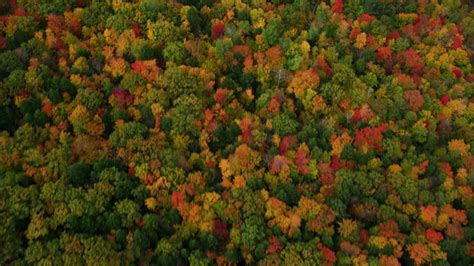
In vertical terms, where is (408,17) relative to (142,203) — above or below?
above

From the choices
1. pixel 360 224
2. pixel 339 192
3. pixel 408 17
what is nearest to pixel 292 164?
pixel 339 192

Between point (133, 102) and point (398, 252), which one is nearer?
point (398, 252)

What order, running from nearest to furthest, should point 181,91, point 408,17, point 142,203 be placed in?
point 142,203
point 181,91
point 408,17

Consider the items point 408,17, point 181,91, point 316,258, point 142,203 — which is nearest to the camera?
point 316,258

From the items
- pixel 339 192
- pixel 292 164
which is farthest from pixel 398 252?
pixel 292 164

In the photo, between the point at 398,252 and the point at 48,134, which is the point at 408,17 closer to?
the point at 398,252

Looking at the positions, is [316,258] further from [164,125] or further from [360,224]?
[164,125]
